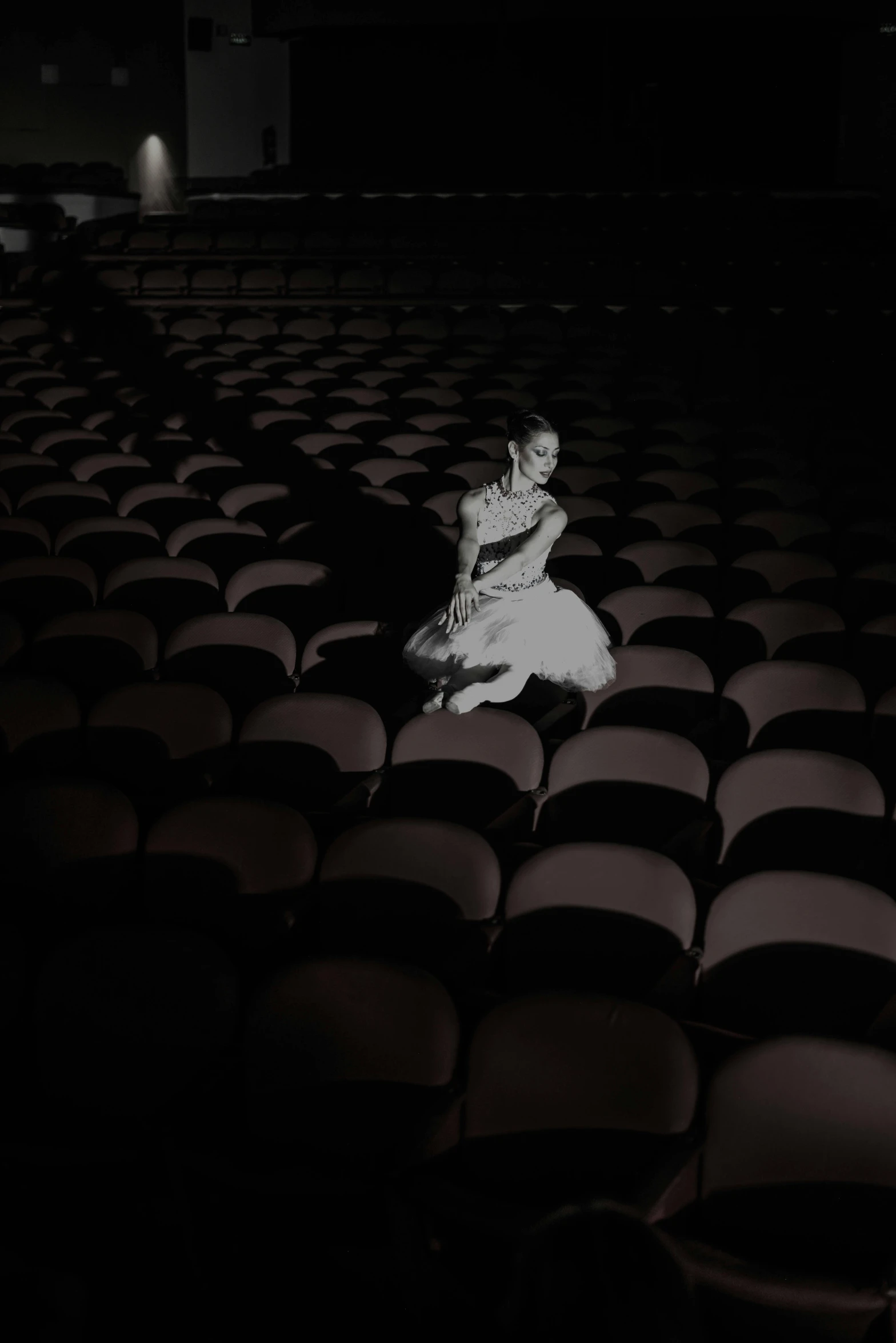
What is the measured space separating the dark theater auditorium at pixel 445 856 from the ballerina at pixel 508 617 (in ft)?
0.05

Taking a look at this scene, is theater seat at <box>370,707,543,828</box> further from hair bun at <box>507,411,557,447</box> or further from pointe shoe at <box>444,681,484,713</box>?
hair bun at <box>507,411,557,447</box>

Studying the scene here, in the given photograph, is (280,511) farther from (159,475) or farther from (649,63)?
(649,63)

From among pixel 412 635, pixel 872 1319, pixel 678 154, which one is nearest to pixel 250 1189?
pixel 872 1319

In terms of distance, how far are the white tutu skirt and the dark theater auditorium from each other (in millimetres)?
13

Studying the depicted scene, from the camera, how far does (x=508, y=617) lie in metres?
3.17

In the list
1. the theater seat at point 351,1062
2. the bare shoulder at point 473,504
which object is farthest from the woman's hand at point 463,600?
the theater seat at point 351,1062

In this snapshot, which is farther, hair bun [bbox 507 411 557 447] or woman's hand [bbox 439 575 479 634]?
woman's hand [bbox 439 575 479 634]

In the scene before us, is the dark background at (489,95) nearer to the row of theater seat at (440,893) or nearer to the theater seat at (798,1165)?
the row of theater seat at (440,893)

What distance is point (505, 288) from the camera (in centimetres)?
955

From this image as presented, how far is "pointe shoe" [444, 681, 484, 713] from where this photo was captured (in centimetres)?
301

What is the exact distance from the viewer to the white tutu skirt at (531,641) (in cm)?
315

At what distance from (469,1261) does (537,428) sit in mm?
1912

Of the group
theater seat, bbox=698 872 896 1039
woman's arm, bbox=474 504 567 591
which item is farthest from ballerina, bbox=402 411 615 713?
theater seat, bbox=698 872 896 1039

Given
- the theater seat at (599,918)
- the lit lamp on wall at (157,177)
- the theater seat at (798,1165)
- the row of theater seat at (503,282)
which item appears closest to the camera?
the theater seat at (798,1165)
